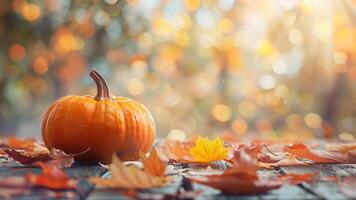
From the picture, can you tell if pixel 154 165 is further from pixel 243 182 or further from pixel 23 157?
pixel 23 157

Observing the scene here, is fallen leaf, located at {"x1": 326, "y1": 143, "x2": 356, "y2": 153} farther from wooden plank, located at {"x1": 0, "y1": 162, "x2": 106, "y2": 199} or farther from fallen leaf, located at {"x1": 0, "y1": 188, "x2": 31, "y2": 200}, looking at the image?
Result: fallen leaf, located at {"x1": 0, "y1": 188, "x2": 31, "y2": 200}

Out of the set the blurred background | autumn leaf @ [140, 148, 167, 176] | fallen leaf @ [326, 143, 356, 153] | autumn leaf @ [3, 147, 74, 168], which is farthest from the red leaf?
the blurred background

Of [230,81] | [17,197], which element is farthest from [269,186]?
[230,81]

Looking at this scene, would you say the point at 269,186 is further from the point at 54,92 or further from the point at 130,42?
the point at 54,92

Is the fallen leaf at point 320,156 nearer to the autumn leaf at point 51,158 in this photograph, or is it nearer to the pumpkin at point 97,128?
the pumpkin at point 97,128

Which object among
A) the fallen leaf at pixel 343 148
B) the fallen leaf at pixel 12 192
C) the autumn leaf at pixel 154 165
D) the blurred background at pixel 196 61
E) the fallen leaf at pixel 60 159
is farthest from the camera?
the blurred background at pixel 196 61

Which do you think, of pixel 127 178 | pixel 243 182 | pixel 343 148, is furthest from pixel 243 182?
pixel 343 148

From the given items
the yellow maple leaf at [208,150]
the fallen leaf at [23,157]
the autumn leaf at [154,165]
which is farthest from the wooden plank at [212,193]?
the fallen leaf at [23,157]
